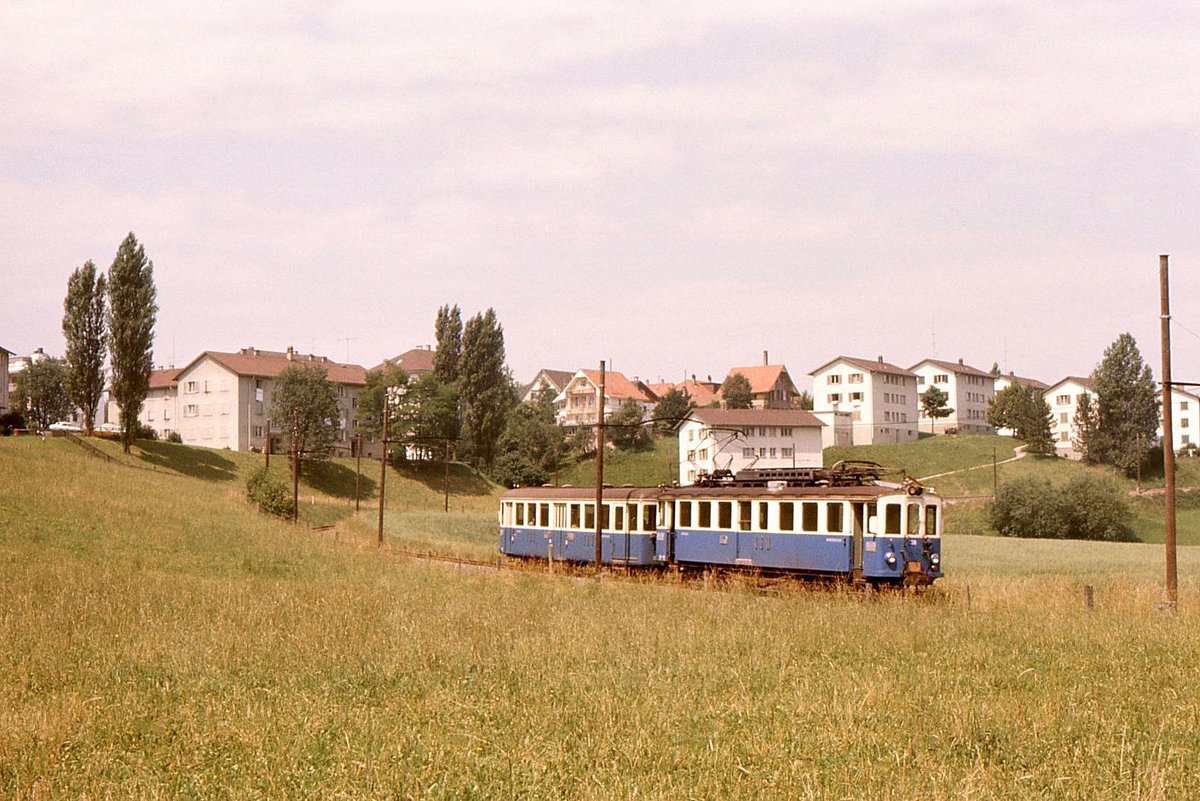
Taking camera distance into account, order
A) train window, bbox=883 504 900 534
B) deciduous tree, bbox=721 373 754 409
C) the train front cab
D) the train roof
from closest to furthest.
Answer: the train front cab → train window, bbox=883 504 900 534 → the train roof → deciduous tree, bbox=721 373 754 409

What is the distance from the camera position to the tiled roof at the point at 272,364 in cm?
9525

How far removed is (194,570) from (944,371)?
394 feet

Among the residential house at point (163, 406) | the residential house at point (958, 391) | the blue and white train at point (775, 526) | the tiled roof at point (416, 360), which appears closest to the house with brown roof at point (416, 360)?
the tiled roof at point (416, 360)

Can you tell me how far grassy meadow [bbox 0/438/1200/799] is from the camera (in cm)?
817

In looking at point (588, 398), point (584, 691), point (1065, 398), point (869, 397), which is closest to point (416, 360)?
point (588, 398)

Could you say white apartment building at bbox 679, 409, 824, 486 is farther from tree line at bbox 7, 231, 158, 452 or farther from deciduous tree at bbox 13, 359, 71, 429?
deciduous tree at bbox 13, 359, 71, 429

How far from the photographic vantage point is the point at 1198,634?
15.8 meters

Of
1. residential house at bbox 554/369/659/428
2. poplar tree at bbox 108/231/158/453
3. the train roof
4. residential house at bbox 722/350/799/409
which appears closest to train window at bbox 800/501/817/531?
the train roof

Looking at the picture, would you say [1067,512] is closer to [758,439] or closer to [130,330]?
[758,439]

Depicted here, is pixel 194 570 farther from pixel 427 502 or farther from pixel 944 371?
pixel 944 371

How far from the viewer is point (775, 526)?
1081 inches

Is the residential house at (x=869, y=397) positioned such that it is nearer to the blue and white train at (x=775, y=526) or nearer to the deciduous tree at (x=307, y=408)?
the deciduous tree at (x=307, y=408)

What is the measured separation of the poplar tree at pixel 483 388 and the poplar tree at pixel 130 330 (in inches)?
1100

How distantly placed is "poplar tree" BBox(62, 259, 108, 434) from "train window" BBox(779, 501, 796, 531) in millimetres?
58830
